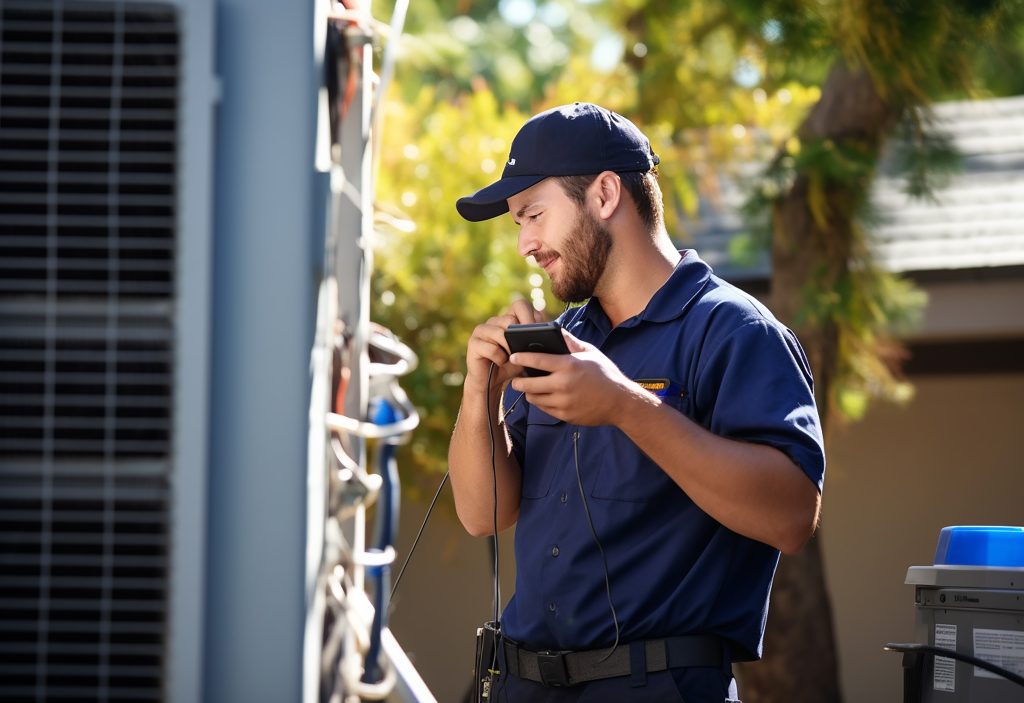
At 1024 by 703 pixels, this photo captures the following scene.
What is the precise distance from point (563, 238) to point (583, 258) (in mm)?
58

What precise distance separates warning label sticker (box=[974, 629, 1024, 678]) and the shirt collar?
3.33 ft

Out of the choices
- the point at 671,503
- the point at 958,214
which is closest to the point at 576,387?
the point at 671,503

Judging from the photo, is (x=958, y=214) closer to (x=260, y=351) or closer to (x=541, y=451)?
(x=541, y=451)

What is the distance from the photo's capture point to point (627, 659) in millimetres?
2193

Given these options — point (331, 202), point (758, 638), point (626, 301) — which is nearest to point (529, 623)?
point (758, 638)

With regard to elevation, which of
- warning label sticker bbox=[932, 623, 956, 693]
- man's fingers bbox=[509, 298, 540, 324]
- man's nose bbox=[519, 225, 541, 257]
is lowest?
warning label sticker bbox=[932, 623, 956, 693]

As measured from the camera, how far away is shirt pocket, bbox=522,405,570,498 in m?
2.46

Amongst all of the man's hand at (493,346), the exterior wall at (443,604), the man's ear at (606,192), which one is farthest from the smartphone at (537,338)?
the exterior wall at (443,604)

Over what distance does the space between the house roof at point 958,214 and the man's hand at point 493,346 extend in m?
3.53

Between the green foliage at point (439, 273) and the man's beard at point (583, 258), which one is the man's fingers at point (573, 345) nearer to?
the man's beard at point (583, 258)

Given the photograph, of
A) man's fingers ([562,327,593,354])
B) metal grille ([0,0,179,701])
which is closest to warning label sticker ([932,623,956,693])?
man's fingers ([562,327,593,354])

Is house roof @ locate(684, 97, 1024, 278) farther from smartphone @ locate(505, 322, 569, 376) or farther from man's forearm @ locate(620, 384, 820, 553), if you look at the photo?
smartphone @ locate(505, 322, 569, 376)

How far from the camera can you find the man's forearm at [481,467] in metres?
2.46

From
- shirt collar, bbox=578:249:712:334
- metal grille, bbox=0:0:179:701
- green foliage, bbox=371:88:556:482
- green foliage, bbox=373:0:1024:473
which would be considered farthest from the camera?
green foliage, bbox=371:88:556:482
